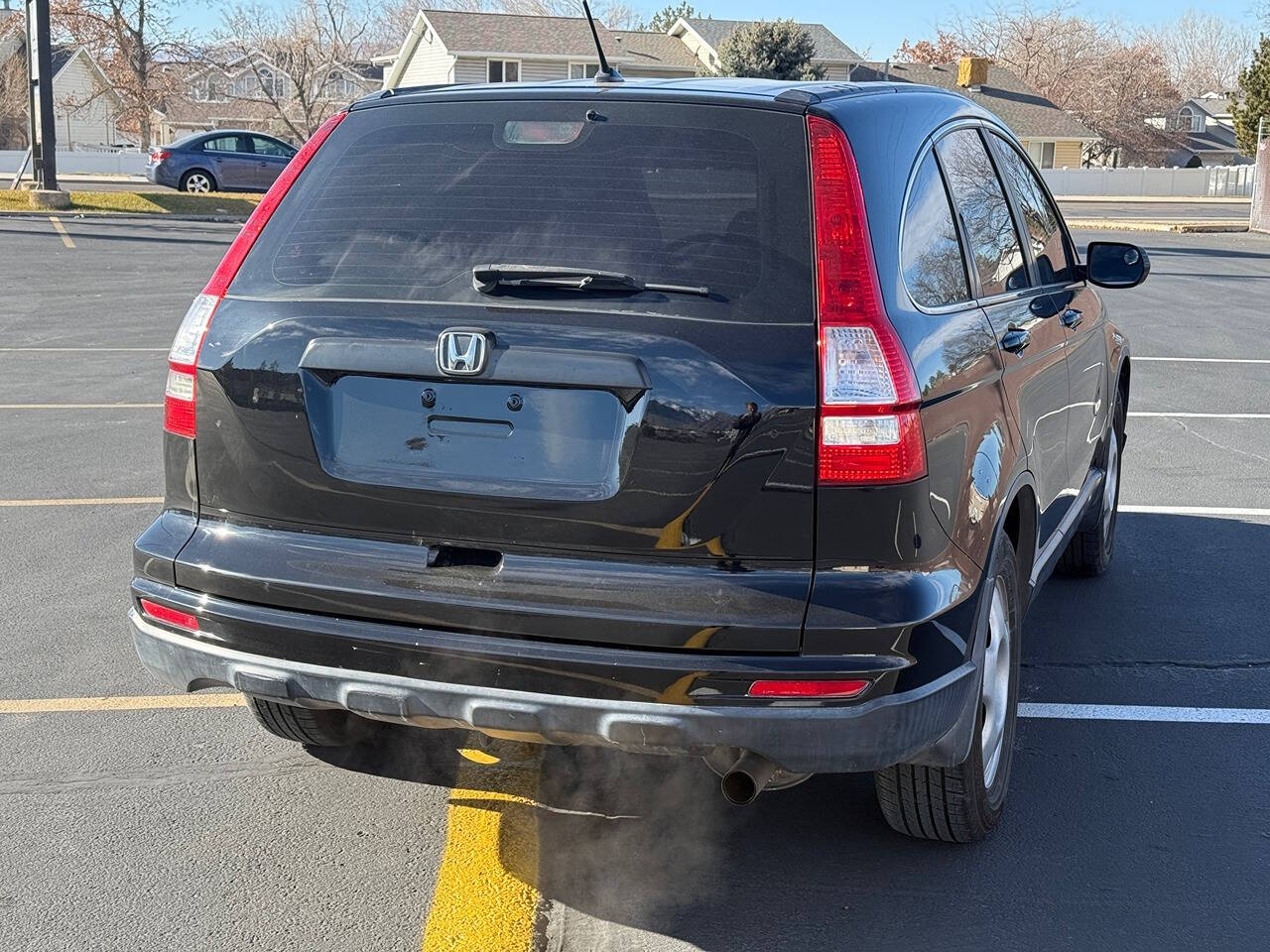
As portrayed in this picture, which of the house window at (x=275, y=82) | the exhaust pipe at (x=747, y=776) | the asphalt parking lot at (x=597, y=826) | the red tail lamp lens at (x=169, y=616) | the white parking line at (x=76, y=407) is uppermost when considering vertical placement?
the house window at (x=275, y=82)

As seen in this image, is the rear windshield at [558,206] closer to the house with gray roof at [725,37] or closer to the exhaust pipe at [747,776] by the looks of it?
the exhaust pipe at [747,776]

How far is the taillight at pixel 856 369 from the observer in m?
3.00

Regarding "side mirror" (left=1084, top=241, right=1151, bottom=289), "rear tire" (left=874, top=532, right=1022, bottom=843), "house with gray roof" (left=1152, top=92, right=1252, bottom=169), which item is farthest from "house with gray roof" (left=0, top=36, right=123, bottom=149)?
"rear tire" (left=874, top=532, right=1022, bottom=843)

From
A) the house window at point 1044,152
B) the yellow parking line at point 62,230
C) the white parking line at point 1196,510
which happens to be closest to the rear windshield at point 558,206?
the white parking line at point 1196,510

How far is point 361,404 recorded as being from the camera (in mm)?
3240

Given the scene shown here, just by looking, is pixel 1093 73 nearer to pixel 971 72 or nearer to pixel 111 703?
pixel 971 72

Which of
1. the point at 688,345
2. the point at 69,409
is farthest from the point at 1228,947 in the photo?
the point at 69,409

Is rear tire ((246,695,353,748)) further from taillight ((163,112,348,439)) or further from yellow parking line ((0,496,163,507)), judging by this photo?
yellow parking line ((0,496,163,507))

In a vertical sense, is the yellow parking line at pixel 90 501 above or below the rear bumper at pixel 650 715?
below

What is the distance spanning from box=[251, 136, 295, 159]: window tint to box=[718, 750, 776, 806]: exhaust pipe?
31653mm

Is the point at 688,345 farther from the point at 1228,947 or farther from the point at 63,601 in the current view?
the point at 63,601

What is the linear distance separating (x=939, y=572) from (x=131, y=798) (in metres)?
2.28

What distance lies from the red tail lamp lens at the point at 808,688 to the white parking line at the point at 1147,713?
1.84 metres

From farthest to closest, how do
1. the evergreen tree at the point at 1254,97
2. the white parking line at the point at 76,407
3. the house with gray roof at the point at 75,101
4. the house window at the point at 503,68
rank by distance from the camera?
1. the house with gray roof at the point at 75,101
2. the house window at the point at 503,68
3. the evergreen tree at the point at 1254,97
4. the white parking line at the point at 76,407
